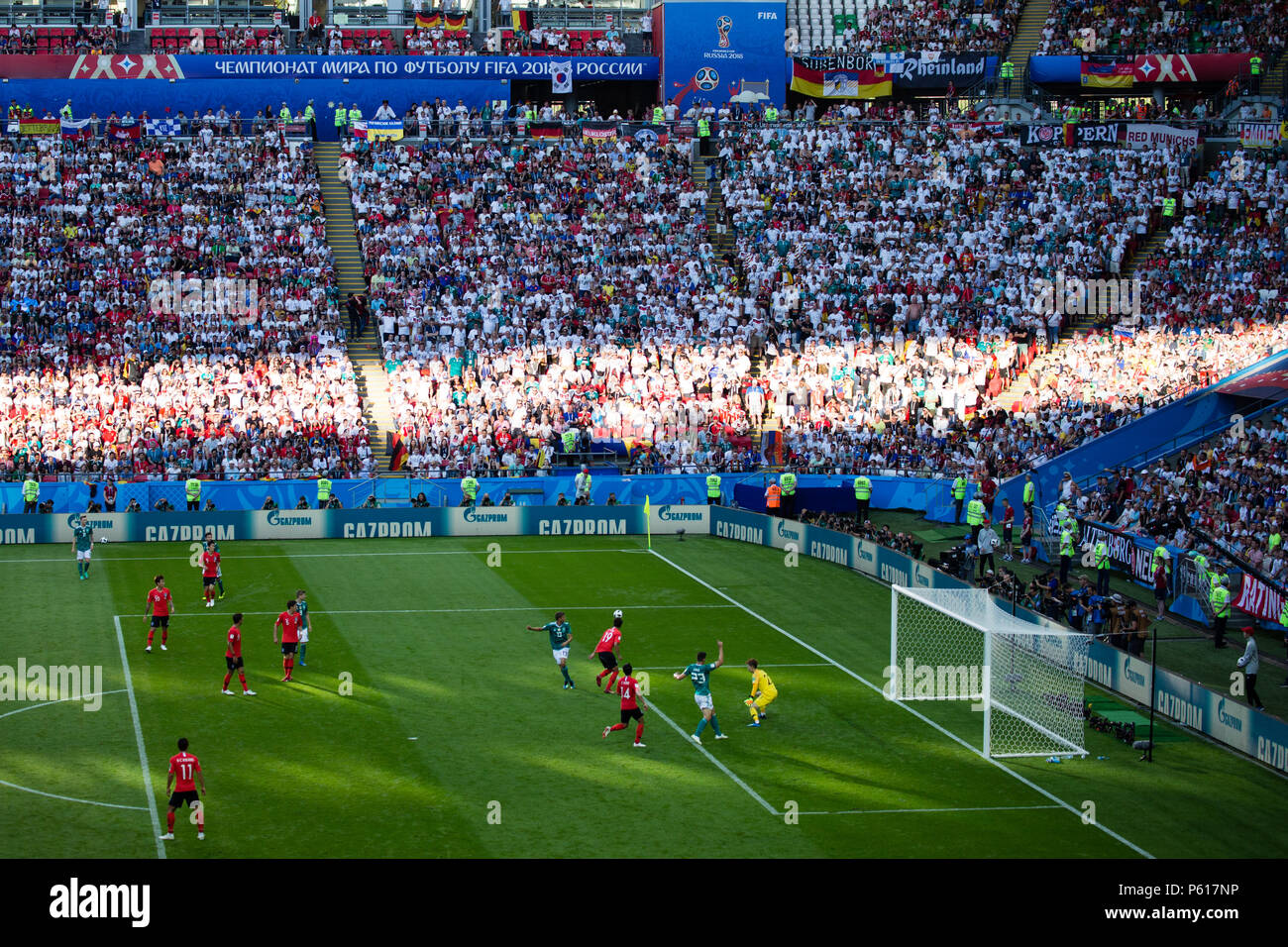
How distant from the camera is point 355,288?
5594 cm

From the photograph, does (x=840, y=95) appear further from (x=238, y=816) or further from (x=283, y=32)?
(x=238, y=816)

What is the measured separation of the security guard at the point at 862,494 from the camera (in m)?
43.5

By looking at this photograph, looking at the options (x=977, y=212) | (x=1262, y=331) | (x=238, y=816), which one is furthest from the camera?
(x=977, y=212)

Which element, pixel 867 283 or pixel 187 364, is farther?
pixel 867 283

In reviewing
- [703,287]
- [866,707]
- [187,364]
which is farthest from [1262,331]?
[187,364]

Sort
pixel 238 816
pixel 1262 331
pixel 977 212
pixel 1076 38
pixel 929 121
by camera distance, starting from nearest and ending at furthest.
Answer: pixel 238 816, pixel 1262 331, pixel 977 212, pixel 929 121, pixel 1076 38

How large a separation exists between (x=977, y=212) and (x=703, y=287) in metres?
11.7

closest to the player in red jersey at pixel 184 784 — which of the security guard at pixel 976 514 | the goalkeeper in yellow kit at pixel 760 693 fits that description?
the goalkeeper in yellow kit at pixel 760 693

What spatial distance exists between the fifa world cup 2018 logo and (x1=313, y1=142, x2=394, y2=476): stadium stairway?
17.9 m

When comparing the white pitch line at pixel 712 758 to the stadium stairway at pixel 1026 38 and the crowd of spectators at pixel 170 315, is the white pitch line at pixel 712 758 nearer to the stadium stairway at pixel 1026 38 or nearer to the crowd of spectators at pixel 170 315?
the crowd of spectators at pixel 170 315

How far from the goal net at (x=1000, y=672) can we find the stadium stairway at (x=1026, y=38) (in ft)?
147

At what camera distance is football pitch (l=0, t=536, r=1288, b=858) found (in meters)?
19.5

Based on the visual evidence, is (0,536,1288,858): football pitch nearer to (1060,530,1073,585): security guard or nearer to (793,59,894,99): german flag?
(1060,530,1073,585): security guard

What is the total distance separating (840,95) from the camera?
67.5 m
